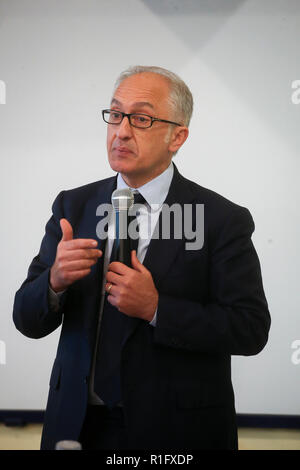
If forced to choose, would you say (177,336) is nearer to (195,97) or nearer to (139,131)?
(139,131)

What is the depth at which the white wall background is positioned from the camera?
7.47 ft

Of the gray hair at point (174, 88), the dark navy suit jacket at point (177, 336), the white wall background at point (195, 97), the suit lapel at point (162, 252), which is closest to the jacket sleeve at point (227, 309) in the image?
the dark navy suit jacket at point (177, 336)

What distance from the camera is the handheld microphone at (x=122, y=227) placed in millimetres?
1180

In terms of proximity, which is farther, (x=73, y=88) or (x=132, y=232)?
(x=73, y=88)

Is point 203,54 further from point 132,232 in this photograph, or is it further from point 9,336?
point 9,336

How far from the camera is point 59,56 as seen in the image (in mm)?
2311

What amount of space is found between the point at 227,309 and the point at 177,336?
18 centimetres

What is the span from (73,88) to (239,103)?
0.89 m

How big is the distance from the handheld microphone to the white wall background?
116 cm

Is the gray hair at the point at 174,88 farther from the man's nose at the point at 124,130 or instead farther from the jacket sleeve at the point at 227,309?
the jacket sleeve at the point at 227,309

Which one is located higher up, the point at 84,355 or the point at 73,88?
the point at 73,88

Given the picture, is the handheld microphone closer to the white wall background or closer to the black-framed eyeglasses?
the black-framed eyeglasses

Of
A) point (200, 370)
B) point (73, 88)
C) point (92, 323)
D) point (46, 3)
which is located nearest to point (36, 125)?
point (73, 88)

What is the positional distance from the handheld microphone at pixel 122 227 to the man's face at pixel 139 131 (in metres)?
0.21
